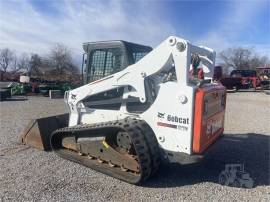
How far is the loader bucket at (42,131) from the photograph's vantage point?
6.42 metres

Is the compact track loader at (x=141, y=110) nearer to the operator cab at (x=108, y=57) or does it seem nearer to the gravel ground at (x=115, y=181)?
the operator cab at (x=108, y=57)

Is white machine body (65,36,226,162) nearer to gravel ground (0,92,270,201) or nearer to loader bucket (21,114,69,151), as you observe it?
gravel ground (0,92,270,201)

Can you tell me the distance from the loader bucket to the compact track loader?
0.95 feet

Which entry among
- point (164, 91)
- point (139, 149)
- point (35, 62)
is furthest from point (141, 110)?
point (35, 62)

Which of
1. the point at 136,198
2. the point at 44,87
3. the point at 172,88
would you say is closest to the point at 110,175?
the point at 136,198

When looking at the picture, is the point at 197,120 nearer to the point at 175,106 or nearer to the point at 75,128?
the point at 175,106

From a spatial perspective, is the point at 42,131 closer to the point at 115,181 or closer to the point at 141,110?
the point at 115,181

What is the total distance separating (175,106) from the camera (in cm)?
449

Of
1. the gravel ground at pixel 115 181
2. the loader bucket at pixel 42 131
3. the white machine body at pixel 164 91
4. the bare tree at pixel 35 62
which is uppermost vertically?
the bare tree at pixel 35 62

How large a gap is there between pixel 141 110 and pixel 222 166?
1834mm

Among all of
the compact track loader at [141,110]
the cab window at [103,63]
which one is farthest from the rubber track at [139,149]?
the cab window at [103,63]

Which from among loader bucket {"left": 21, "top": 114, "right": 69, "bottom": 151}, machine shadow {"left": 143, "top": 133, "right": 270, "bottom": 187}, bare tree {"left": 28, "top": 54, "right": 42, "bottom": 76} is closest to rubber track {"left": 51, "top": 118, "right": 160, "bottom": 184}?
machine shadow {"left": 143, "top": 133, "right": 270, "bottom": 187}

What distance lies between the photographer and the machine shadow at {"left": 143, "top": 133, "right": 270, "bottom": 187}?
488 centimetres

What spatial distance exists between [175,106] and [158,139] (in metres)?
0.59
